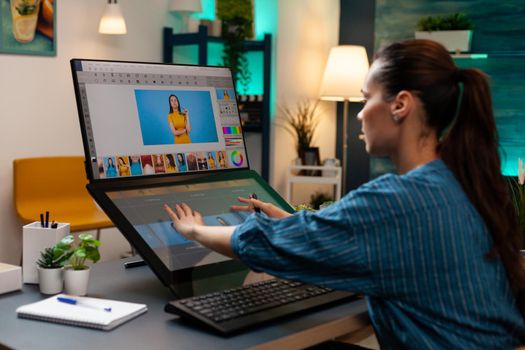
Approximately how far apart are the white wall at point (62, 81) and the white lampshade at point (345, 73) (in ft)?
1.02

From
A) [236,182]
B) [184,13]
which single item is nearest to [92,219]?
[184,13]

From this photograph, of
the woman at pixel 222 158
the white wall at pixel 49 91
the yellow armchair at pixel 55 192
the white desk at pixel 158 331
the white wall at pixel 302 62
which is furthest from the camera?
the white wall at pixel 302 62

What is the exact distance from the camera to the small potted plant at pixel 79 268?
1.57 m

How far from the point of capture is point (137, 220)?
160 centimetres

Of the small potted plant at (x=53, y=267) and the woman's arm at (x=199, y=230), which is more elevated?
the woman's arm at (x=199, y=230)

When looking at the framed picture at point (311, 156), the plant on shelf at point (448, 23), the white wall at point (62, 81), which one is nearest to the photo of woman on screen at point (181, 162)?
the white wall at point (62, 81)

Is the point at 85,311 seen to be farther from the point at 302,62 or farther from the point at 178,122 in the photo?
the point at 302,62

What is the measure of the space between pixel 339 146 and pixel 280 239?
4845mm

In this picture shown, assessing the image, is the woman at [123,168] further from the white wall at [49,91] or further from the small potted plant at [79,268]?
the white wall at [49,91]

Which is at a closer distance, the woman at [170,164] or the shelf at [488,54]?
the woman at [170,164]

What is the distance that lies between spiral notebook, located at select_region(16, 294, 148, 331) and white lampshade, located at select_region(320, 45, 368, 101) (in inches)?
161

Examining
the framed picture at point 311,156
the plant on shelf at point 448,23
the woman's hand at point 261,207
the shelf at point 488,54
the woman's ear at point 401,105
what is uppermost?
the plant on shelf at point 448,23

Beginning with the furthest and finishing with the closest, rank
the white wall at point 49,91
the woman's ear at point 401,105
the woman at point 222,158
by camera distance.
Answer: the white wall at point 49,91
the woman at point 222,158
the woman's ear at point 401,105

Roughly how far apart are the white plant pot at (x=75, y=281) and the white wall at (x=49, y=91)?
8.82 feet
